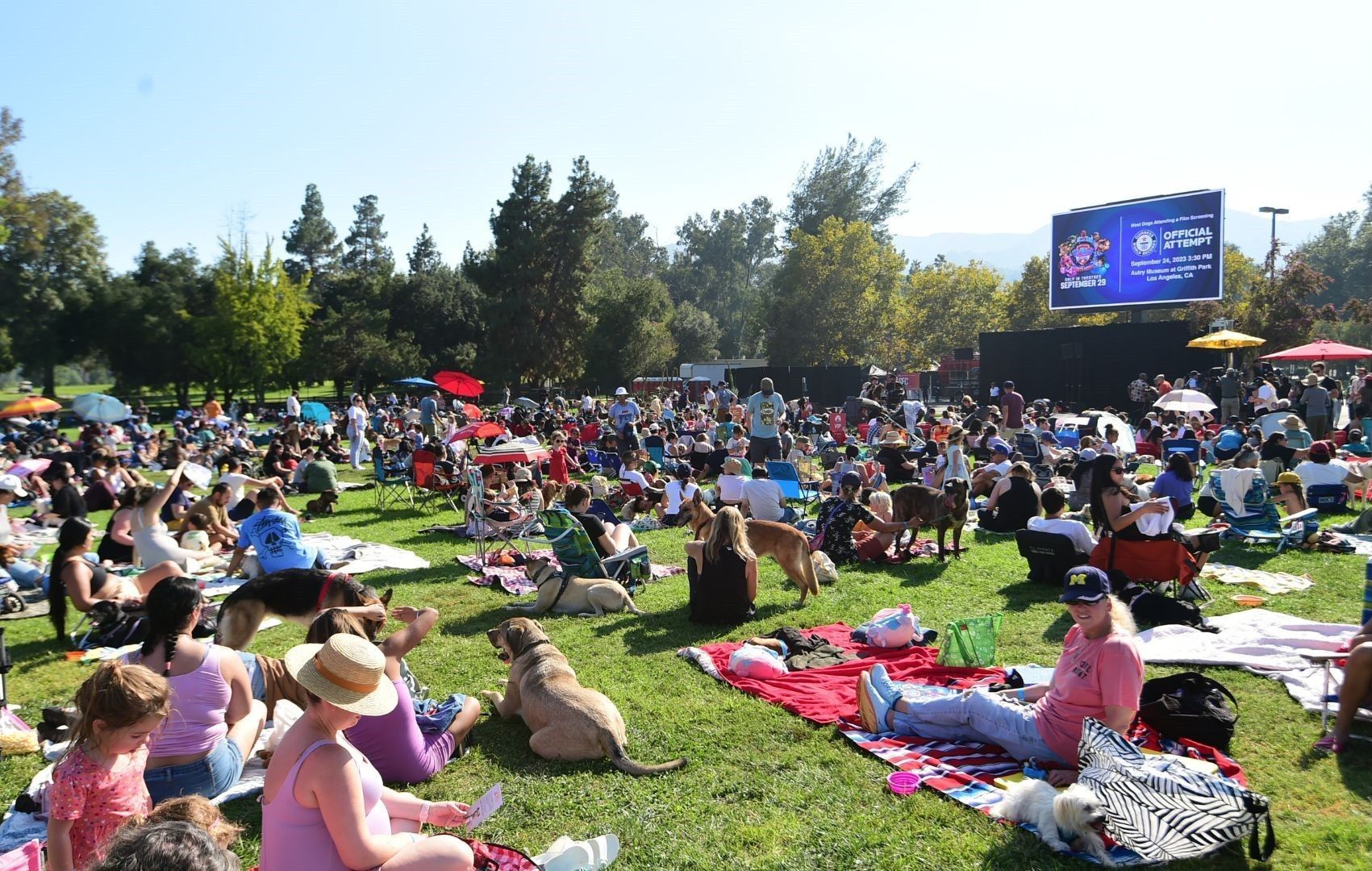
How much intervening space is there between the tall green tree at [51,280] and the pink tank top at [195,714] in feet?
141

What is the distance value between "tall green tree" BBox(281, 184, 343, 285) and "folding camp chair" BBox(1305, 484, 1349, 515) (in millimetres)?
70053

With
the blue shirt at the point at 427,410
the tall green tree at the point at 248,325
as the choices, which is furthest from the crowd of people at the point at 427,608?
the tall green tree at the point at 248,325

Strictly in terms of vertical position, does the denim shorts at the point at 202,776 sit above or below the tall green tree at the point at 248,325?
below

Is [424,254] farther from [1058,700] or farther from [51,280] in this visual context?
[1058,700]

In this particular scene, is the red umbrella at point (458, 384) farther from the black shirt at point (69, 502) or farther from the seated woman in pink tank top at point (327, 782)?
the seated woman in pink tank top at point (327, 782)

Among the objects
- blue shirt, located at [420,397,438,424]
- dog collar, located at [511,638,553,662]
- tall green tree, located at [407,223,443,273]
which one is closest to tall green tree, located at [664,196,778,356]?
tall green tree, located at [407,223,443,273]

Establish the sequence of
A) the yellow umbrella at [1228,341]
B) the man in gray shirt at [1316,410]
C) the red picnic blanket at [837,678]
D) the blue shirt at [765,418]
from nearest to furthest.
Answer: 1. the red picnic blanket at [837,678]
2. the blue shirt at [765,418]
3. the man in gray shirt at [1316,410]
4. the yellow umbrella at [1228,341]

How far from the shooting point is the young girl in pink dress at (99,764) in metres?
3.02

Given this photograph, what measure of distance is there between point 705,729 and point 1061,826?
2095mm

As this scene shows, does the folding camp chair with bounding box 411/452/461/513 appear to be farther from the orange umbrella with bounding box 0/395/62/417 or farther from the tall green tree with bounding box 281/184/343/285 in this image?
the tall green tree with bounding box 281/184/343/285

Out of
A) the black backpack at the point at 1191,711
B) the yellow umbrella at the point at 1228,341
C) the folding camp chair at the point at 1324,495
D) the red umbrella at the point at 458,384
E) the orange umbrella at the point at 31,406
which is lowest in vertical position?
the black backpack at the point at 1191,711

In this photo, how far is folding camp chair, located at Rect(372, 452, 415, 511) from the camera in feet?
47.4

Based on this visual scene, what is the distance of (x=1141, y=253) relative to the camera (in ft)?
90.1

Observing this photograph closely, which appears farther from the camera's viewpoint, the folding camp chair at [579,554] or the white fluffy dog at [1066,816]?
the folding camp chair at [579,554]
